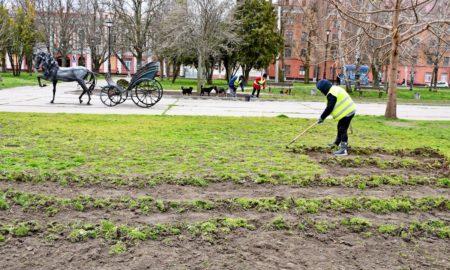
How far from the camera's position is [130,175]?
20.3 ft

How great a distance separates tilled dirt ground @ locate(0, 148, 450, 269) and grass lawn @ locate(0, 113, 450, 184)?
1168mm

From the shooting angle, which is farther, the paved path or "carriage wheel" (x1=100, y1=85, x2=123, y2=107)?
"carriage wheel" (x1=100, y1=85, x2=123, y2=107)

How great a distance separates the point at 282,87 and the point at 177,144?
25717mm

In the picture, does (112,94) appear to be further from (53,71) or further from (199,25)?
(199,25)

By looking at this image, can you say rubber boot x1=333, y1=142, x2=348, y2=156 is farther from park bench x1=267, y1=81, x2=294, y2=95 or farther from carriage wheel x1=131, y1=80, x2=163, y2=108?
park bench x1=267, y1=81, x2=294, y2=95

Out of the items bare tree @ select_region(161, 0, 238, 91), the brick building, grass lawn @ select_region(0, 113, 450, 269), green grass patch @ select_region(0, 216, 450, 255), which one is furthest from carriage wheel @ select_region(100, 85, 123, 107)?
the brick building

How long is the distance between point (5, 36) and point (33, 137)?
33569 mm

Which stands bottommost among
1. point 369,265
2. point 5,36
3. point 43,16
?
point 369,265

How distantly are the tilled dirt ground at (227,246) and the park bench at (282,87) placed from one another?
87.2ft

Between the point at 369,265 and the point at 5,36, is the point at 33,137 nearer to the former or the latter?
the point at 369,265

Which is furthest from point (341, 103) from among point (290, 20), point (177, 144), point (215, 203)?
point (290, 20)

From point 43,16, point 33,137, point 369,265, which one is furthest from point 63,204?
point 43,16

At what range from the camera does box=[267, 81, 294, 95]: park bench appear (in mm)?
31406

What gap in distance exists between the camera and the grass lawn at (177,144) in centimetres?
650
